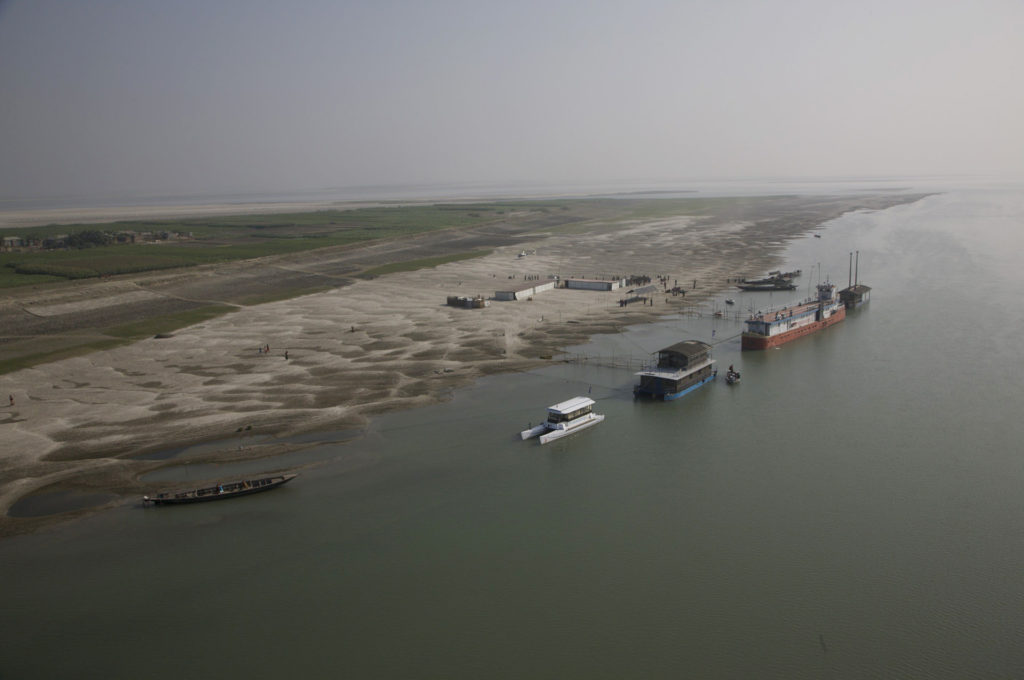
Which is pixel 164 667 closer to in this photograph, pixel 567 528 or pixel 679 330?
pixel 567 528

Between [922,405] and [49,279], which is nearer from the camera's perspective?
[922,405]

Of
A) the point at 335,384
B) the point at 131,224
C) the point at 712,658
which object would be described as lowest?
the point at 712,658

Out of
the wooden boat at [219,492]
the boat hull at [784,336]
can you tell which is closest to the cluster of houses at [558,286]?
the boat hull at [784,336]

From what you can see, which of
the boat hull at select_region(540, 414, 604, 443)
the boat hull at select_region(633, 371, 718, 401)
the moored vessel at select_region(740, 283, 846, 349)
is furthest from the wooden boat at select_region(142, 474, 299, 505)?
the moored vessel at select_region(740, 283, 846, 349)

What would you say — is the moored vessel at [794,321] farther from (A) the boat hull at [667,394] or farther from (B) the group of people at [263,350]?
(B) the group of people at [263,350]

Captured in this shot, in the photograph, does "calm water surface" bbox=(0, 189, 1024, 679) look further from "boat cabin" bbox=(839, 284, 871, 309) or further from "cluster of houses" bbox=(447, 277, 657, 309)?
"cluster of houses" bbox=(447, 277, 657, 309)

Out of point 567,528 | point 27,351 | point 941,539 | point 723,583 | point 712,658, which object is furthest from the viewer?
point 27,351

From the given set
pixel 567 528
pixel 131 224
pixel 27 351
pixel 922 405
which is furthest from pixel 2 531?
pixel 131 224
